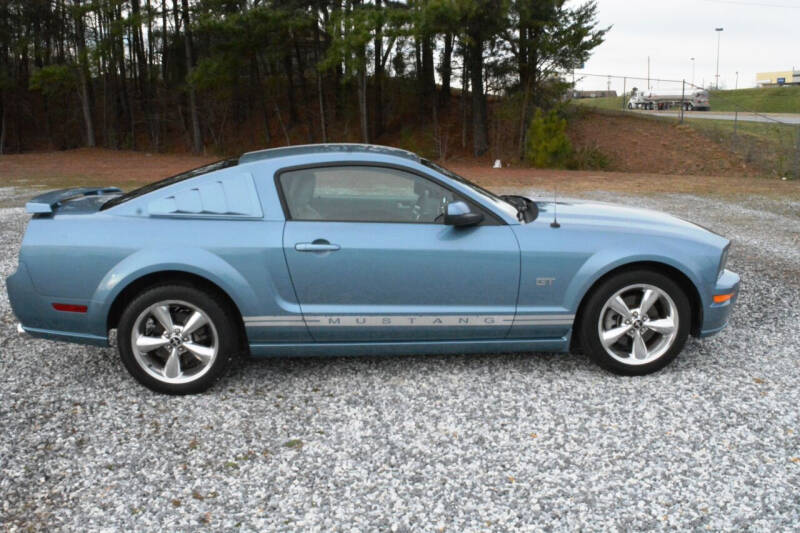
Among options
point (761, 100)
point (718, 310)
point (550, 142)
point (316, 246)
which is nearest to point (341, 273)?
point (316, 246)

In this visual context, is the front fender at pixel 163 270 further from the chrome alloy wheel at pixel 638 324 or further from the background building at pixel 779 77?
the background building at pixel 779 77

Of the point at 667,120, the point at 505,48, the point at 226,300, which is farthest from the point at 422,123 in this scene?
the point at 226,300

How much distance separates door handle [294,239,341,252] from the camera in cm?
389

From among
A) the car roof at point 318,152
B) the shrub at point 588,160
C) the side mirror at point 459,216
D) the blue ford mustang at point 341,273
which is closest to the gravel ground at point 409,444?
the blue ford mustang at point 341,273

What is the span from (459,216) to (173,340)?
184cm

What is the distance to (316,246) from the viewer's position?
389 centimetres

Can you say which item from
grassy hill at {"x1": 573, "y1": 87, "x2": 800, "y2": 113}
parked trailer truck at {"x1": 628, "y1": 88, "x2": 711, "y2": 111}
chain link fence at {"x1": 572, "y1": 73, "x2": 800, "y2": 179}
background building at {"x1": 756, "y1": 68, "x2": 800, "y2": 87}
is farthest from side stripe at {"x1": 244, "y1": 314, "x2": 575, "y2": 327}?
background building at {"x1": 756, "y1": 68, "x2": 800, "y2": 87}

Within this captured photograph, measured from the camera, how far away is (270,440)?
3.49m

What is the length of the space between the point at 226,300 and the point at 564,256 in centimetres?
207

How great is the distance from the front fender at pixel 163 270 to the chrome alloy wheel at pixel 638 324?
2.20 m

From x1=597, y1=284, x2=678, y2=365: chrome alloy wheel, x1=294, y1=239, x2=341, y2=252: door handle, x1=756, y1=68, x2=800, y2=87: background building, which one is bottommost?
x1=597, y1=284, x2=678, y2=365: chrome alloy wheel

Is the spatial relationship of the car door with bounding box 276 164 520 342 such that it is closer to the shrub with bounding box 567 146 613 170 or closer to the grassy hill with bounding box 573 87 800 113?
the shrub with bounding box 567 146 613 170

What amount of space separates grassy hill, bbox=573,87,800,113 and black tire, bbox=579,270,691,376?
33377 mm

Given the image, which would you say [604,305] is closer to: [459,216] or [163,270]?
[459,216]
